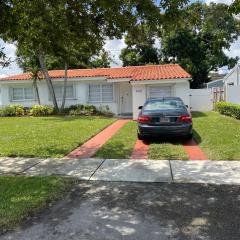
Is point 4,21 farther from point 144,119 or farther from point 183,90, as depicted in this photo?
point 183,90

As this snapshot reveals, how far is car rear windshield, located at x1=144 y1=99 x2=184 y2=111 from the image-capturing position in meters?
12.2

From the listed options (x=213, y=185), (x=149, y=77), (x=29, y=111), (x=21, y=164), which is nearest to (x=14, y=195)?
(x=21, y=164)

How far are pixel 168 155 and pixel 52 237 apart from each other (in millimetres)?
5738

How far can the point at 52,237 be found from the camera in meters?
4.57

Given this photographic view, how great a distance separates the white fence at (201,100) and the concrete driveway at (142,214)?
69.2 ft

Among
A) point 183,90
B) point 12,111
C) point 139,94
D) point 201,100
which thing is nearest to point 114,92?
point 139,94

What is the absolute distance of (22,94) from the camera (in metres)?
27.8

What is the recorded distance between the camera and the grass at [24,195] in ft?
17.2

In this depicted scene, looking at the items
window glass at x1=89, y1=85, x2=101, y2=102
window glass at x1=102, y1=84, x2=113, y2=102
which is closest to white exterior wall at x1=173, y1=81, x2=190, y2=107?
window glass at x1=102, y1=84, x2=113, y2=102

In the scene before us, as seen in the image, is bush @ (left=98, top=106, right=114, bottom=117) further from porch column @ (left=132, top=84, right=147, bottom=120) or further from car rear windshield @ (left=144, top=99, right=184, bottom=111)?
car rear windshield @ (left=144, top=99, right=184, bottom=111)

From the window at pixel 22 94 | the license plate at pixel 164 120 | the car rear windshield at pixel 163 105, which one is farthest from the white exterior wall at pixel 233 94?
the window at pixel 22 94

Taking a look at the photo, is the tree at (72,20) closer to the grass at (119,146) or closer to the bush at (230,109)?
the grass at (119,146)

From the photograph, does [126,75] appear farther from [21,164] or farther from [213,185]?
[213,185]

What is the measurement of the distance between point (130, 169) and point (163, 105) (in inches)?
185
